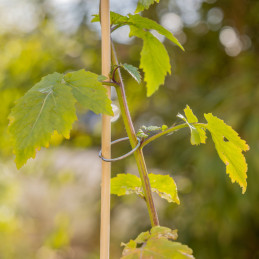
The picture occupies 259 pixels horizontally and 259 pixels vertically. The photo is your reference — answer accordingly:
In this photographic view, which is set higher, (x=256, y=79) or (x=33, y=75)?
(x=33, y=75)

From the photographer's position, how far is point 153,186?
1.04 ft

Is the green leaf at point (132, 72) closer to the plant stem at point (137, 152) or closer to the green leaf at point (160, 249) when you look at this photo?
the plant stem at point (137, 152)

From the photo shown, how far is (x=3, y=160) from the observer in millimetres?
2182

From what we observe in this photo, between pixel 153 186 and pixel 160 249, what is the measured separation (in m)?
0.08

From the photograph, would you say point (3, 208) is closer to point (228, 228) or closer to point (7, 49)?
point (7, 49)

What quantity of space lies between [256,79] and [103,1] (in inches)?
54.5

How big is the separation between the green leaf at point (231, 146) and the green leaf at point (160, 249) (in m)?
0.07

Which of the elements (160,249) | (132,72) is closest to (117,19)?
(132,72)

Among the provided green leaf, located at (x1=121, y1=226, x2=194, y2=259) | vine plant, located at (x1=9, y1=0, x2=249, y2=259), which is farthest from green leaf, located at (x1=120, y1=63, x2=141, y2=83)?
green leaf, located at (x1=121, y1=226, x2=194, y2=259)

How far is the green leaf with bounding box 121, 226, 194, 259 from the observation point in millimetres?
232

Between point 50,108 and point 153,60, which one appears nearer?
point 50,108

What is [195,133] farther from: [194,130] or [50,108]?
[50,108]

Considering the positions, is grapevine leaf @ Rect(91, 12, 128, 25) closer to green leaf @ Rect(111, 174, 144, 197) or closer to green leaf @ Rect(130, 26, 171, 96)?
green leaf @ Rect(130, 26, 171, 96)

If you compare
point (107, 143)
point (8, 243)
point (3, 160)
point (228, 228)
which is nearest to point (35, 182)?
point (8, 243)
